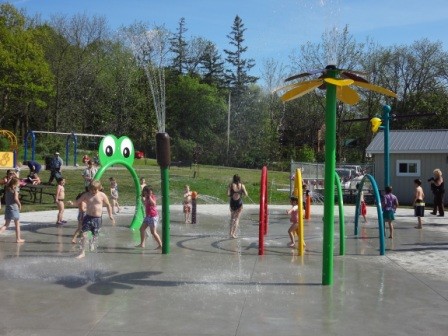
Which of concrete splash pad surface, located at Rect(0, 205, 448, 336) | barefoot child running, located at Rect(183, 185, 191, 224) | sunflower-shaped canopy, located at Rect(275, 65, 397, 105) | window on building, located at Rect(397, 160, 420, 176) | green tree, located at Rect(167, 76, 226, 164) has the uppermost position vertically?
green tree, located at Rect(167, 76, 226, 164)

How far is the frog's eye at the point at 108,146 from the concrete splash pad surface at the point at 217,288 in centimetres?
197

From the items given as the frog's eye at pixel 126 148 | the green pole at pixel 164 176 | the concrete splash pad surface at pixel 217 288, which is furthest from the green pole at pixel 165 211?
the frog's eye at pixel 126 148

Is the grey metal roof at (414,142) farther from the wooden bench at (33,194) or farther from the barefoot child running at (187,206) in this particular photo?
the wooden bench at (33,194)

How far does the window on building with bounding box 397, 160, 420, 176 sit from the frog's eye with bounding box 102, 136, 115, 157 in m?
17.6

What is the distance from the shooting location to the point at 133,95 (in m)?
51.2

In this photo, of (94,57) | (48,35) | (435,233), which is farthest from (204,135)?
(435,233)

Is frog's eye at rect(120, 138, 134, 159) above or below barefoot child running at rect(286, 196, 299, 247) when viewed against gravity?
above

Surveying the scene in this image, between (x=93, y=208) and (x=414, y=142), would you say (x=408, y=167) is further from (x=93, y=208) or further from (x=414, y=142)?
(x=93, y=208)

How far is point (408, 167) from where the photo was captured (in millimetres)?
25812

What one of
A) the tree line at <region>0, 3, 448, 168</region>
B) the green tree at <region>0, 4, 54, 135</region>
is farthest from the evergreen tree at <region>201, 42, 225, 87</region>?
the green tree at <region>0, 4, 54, 135</region>

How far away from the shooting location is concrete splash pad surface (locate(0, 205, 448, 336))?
5484mm

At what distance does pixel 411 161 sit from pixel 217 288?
69.1ft

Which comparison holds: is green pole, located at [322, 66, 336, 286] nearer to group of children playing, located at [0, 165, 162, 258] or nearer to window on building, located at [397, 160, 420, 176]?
group of children playing, located at [0, 165, 162, 258]

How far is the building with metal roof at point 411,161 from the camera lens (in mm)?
25219
